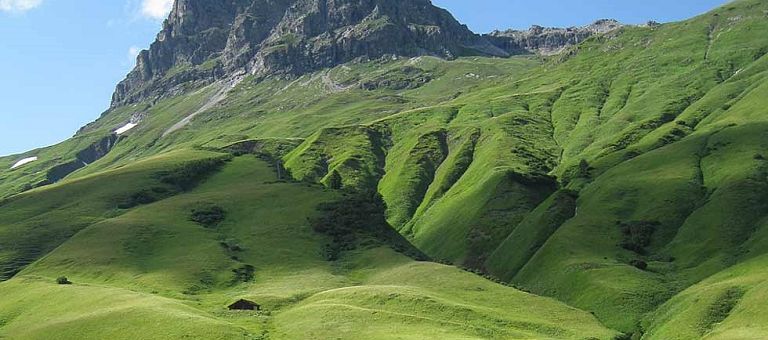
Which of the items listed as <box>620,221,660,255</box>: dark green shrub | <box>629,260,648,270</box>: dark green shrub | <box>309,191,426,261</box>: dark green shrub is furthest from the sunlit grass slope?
<box>620,221,660,255</box>: dark green shrub

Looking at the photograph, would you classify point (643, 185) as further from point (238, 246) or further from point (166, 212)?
point (166, 212)

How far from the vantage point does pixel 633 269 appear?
136 metres

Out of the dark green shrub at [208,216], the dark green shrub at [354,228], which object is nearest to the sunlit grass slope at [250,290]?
the dark green shrub at [208,216]

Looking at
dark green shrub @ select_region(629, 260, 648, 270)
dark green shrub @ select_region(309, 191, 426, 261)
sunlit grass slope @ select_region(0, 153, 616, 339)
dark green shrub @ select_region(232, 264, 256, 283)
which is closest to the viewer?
sunlit grass slope @ select_region(0, 153, 616, 339)

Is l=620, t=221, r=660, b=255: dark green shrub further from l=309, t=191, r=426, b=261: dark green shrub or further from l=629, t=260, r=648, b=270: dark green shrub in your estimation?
l=309, t=191, r=426, b=261: dark green shrub

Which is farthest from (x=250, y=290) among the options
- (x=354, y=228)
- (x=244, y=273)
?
(x=354, y=228)

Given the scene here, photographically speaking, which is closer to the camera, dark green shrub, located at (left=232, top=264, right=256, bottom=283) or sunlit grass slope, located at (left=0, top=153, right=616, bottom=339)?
sunlit grass slope, located at (left=0, top=153, right=616, bottom=339)

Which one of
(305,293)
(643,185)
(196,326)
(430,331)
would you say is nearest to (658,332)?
(430,331)

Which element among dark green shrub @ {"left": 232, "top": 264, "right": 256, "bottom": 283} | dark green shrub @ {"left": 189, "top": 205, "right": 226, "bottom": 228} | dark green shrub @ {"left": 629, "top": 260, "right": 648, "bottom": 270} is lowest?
dark green shrub @ {"left": 629, "top": 260, "right": 648, "bottom": 270}

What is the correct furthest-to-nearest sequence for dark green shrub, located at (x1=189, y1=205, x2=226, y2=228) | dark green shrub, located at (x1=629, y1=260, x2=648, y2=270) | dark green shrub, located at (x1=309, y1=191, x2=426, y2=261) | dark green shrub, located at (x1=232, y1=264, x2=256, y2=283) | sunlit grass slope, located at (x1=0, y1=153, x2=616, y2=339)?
dark green shrub, located at (x1=189, y1=205, x2=226, y2=228) → dark green shrub, located at (x1=309, y1=191, x2=426, y2=261) → dark green shrub, located at (x1=629, y1=260, x2=648, y2=270) → dark green shrub, located at (x1=232, y1=264, x2=256, y2=283) → sunlit grass slope, located at (x1=0, y1=153, x2=616, y2=339)

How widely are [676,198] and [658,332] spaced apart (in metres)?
72.7

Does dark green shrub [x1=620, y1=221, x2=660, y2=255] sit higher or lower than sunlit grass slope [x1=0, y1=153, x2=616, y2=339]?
lower

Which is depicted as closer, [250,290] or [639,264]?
[250,290]

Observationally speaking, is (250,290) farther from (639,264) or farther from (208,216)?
(639,264)
